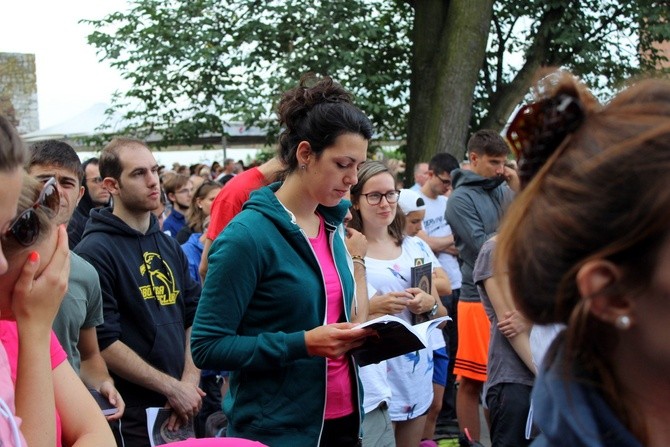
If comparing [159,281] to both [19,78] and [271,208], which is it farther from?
[19,78]

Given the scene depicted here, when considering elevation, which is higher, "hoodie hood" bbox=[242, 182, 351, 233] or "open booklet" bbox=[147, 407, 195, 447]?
"hoodie hood" bbox=[242, 182, 351, 233]

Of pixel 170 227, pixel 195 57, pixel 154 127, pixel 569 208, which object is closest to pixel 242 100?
pixel 195 57

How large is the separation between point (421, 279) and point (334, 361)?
1602mm

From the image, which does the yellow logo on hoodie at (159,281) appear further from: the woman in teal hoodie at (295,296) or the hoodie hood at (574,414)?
the hoodie hood at (574,414)

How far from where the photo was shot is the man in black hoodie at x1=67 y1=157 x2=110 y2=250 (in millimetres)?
5570

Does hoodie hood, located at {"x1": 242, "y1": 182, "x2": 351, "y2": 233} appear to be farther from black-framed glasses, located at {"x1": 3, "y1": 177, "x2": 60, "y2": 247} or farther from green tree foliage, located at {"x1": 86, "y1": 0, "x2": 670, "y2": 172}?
green tree foliage, located at {"x1": 86, "y1": 0, "x2": 670, "y2": 172}

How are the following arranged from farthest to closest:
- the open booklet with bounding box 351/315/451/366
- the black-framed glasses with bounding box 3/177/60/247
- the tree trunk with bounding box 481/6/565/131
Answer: the tree trunk with bounding box 481/6/565/131 → the open booklet with bounding box 351/315/451/366 → the black-framed glasses with bounding box 3/177/60/247

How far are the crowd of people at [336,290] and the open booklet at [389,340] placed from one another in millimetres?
68

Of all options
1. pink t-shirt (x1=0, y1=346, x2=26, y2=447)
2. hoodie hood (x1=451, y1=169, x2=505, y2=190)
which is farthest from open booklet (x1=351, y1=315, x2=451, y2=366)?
hoodie hood (x1=451, y1=169, x2=505, y2=190)

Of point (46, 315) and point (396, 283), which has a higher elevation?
point (46, 315)

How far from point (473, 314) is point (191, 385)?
2405 millimetres

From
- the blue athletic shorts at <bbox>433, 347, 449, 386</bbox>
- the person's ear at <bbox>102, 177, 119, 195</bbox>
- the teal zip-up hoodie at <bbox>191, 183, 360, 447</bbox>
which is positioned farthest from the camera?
the blue athletic shorts at <bbox>433, 347, 449, 386</bbox>

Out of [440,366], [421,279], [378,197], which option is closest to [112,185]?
[378,197]

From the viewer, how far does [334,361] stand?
3164 mm
